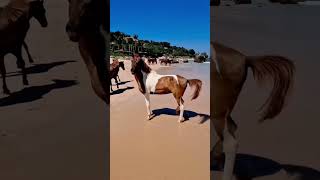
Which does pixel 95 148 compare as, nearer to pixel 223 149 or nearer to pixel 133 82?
pixel 133 82

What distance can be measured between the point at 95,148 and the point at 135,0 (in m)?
1.23

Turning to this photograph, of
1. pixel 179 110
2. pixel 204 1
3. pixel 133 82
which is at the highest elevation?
pixel 204 1

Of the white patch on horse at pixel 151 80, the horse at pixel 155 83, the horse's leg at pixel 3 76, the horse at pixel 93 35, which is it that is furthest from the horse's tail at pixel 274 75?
the horse's leg at pixel 3 76

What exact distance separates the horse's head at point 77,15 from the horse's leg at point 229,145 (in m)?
1.37

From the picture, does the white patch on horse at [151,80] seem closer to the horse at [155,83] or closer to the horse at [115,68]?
the horse at [155,83]

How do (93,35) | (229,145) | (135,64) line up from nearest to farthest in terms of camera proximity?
(229,145), (93,35), (135,64)

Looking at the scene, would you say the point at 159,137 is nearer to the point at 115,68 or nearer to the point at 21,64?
the point at 115,68

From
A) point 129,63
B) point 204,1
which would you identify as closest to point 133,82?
point 129,63

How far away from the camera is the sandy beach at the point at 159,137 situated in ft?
10.3

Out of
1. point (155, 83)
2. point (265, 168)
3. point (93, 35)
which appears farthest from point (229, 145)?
point (93, 35)

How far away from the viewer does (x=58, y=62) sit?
3.19m

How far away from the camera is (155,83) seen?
3367 millimetres

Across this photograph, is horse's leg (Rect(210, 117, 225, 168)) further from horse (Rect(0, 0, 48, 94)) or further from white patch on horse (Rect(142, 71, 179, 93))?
horse (Rect(0, 0, 48, 94))

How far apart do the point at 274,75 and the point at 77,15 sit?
163 cm
